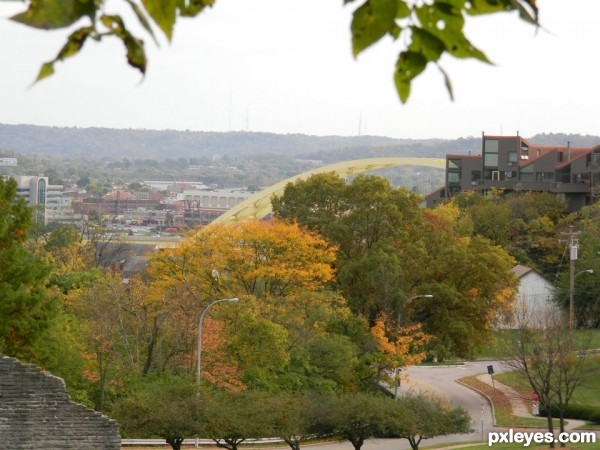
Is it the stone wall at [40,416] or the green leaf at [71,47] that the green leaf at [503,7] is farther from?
the stone wall at [40,416]

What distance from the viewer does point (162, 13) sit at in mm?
2857

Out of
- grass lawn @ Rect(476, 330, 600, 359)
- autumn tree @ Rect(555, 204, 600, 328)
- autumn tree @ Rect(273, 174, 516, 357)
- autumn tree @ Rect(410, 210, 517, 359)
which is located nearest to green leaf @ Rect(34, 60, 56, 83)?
grass lawn @ Rect(476, 330, 600, 359)

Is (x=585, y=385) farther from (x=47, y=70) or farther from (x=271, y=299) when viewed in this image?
(x=47, y=70)

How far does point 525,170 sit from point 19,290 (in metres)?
74.8

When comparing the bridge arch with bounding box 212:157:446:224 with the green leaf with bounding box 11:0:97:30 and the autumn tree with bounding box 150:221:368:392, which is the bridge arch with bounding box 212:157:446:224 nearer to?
the autumn tree with bounding box 150:221:368:392

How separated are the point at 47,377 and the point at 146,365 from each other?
56.3 feet

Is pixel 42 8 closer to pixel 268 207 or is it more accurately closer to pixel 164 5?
pixel 164 5

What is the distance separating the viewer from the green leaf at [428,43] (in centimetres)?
292

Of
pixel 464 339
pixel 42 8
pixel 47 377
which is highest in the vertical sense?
pixel 42 8

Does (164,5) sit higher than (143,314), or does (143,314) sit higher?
(164,5)

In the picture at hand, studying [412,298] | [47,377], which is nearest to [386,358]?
[412,298]

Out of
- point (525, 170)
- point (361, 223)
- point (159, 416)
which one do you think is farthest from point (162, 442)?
point (525, 170)

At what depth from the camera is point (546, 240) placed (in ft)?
249

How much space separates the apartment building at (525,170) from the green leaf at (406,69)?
3421 inches
